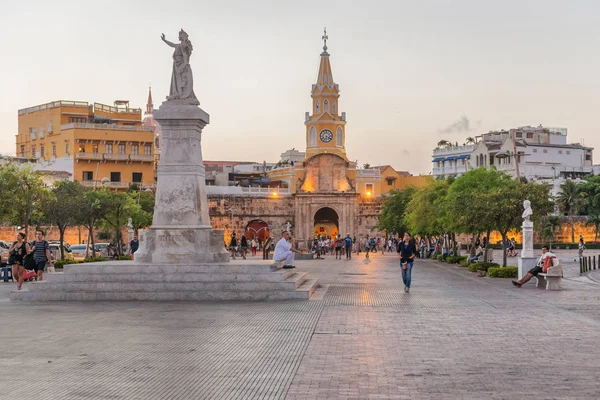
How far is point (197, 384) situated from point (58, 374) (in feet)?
5.51

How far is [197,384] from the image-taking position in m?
9.26

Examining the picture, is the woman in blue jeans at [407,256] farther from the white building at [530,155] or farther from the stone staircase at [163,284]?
the white building at [530,155]

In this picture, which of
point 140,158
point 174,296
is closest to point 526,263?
point 174,296

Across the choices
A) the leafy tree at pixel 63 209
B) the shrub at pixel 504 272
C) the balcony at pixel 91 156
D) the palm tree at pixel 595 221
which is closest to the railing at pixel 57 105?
the balcony at pixel 91 156

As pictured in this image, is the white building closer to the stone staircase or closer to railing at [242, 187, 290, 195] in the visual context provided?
railing at [242, 187, 290, 195]

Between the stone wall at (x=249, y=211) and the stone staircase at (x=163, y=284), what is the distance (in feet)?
220

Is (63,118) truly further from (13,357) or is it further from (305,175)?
(13,357)

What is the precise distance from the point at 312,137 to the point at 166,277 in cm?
7782

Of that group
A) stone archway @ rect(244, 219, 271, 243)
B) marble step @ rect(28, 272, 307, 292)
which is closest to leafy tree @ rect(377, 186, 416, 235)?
stone archway @ rect(244, 219, 271, 243)

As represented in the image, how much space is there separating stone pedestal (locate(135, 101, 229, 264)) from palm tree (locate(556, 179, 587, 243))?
67793mm

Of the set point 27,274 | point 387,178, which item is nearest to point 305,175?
point 387,178

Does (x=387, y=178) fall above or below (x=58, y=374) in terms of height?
above

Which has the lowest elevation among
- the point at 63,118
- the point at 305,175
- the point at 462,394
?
the point at 462,394

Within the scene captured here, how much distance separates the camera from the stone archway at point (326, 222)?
92.4 meters
